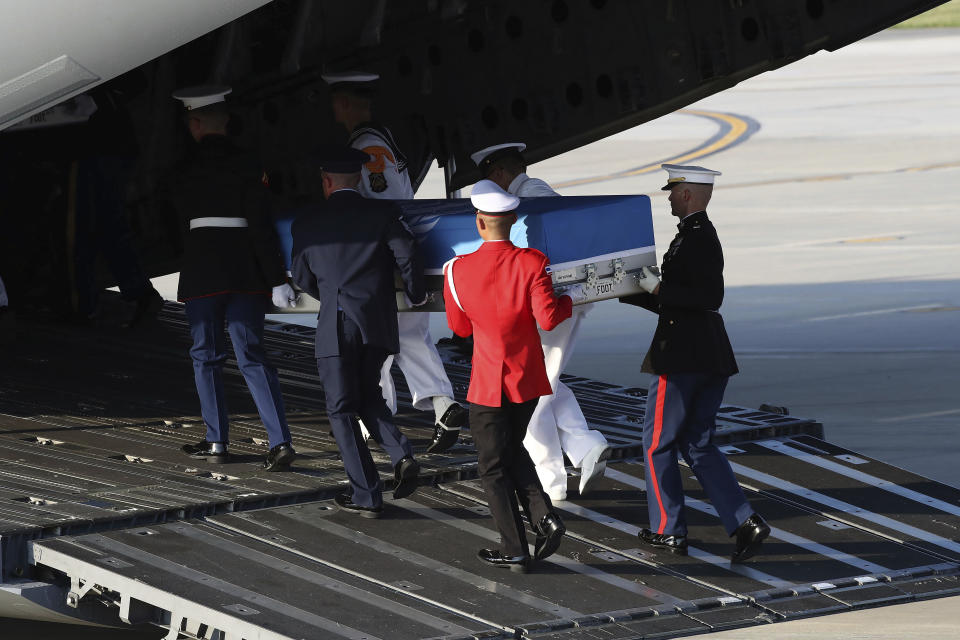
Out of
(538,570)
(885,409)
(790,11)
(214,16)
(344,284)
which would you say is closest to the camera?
(538,570)

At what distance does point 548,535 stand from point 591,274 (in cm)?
137

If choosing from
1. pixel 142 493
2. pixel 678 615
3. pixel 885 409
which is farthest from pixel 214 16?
pixel 885 409

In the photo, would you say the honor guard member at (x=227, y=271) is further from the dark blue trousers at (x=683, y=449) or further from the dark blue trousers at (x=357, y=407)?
the dark blue trousers at (x=683, y=449)

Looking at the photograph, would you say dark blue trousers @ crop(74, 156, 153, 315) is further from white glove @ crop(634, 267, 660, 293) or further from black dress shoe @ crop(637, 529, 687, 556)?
black dress shoe @ crop(637, 529, 687, 556)

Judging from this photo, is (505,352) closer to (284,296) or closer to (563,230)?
(563,230)

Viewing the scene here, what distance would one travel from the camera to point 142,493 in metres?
7.62

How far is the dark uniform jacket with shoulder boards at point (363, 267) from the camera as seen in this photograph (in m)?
7.45

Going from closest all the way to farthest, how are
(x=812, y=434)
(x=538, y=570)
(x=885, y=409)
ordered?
(x=538, y=570) → (x=812, y=434) → (x=885, y=409)

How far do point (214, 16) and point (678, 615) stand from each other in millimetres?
3768

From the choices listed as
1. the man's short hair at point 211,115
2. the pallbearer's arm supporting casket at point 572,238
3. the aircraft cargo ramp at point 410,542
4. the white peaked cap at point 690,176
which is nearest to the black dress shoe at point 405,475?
the aircraft cargo ramp at point 410,542

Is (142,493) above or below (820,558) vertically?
above

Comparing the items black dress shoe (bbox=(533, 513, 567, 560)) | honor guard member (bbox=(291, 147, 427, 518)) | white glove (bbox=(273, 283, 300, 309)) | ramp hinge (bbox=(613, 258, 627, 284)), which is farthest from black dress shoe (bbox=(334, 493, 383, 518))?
ramp hinge (bbox=(613, 258, 627, 284))

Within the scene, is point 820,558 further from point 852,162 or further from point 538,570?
point 852,162

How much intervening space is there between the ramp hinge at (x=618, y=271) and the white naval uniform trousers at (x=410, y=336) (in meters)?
1.38
